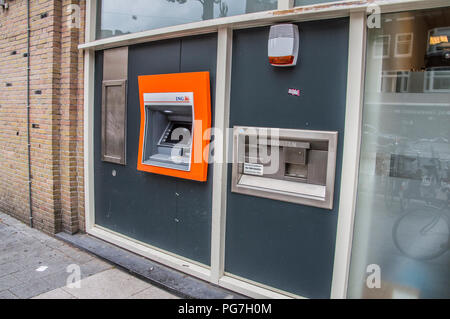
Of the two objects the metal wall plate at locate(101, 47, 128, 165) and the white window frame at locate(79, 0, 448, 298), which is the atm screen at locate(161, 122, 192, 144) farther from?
the metal wall plate at locate(101, 47, 128, 165)

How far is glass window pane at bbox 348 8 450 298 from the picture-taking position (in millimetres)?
2326

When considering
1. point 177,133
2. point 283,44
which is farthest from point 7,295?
point 283,44

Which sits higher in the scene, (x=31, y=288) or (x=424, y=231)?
(x=424, y=231)

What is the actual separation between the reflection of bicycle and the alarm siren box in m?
1.52

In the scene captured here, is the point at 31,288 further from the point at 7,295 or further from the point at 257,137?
the point at 257,137

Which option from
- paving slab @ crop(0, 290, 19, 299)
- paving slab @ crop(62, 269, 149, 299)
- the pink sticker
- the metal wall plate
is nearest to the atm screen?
the metal wall plate

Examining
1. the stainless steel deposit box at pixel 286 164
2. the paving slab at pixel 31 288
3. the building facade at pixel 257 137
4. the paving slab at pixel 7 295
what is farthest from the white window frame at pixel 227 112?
the paving slab at pixel 7 295

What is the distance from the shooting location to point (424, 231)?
2.41m

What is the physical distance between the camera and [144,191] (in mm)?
3920

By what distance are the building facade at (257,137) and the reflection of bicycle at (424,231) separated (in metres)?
0.01

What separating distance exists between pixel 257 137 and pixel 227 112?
41 cm

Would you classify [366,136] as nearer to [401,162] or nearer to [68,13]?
[401,162]
